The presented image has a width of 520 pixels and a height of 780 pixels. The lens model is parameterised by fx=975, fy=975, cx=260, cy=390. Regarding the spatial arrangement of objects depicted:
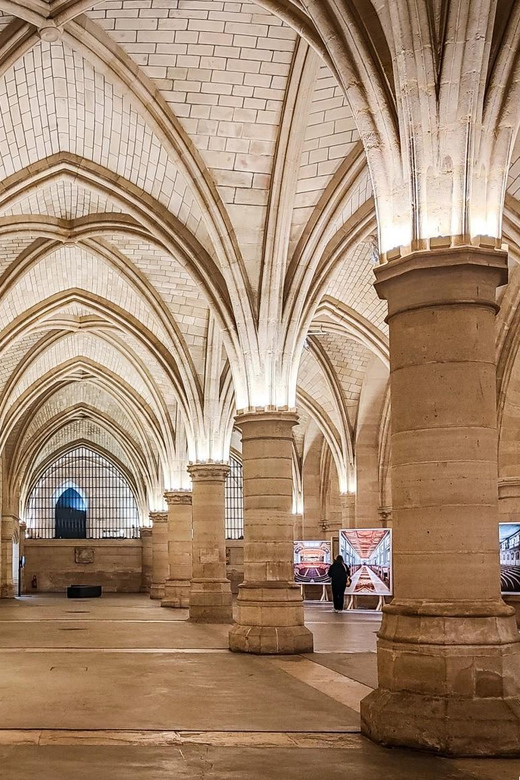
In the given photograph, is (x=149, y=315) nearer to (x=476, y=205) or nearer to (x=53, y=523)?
(x=476, y=205)

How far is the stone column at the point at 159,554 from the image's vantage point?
34.1 metres

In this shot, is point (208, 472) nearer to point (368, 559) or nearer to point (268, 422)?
point (368, 559)

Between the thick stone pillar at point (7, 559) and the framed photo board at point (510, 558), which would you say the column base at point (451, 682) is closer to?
the framed photo board at point (510, 558)

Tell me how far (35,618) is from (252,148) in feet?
45.2

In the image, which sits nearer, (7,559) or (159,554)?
(159,554)

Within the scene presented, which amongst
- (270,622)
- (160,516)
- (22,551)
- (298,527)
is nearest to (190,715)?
(270,622)

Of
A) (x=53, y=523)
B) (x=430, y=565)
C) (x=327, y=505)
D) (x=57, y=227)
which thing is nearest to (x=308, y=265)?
(x=57, y=227)

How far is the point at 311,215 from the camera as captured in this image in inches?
608

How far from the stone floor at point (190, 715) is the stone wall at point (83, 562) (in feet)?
98.6

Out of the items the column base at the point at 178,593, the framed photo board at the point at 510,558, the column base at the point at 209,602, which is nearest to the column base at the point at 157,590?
the column base at the point at 178,593

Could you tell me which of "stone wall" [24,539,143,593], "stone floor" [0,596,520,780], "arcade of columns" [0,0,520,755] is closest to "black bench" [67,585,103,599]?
"arcade of columns" [0,0,520,755]

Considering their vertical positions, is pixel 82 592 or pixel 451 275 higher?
pixel 451 275

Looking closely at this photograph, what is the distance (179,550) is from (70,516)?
73.0 ft

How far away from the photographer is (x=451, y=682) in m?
7.14
